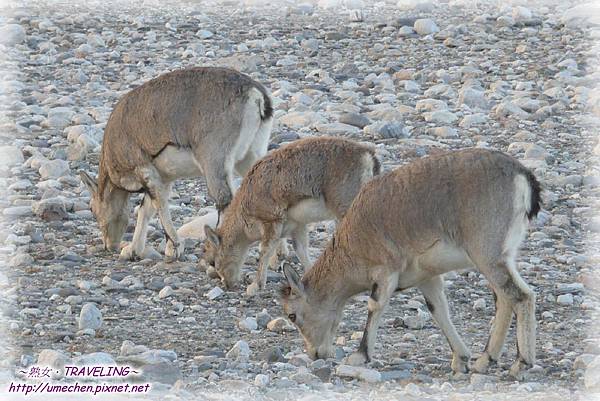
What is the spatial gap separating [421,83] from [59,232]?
750cm

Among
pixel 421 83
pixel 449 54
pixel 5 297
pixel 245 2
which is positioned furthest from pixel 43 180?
pixel 245 2

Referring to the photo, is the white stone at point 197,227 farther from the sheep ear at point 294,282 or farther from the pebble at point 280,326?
the sheep ear at point 294,282

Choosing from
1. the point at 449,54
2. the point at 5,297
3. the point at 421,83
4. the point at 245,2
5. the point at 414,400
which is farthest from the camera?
the point at 245,2

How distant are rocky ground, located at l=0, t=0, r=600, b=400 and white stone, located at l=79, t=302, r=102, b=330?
25 millimetres

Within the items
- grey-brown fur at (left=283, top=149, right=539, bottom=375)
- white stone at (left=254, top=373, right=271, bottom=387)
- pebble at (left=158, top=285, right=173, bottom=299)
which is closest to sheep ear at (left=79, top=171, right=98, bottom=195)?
pebble at (left=158, top=285, right=173, bottom=299)

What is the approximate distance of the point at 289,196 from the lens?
13.5m

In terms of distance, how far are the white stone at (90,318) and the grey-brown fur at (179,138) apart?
89.5 inches

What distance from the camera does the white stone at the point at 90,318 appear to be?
41.4 feet

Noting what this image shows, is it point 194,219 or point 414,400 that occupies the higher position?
point 414,400

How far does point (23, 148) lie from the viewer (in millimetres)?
18750

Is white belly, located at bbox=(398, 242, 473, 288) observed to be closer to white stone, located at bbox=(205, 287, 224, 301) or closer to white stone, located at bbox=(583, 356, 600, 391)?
white stone, located at bbox=(583, 356, 600, 391)

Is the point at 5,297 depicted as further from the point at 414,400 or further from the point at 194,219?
the point at 414,400

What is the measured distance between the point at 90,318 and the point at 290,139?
6430 millimetres

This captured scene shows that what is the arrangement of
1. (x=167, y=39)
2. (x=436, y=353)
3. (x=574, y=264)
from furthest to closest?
(x=167, y=39) < (x=574, y=264) < (x=436, y=353)
